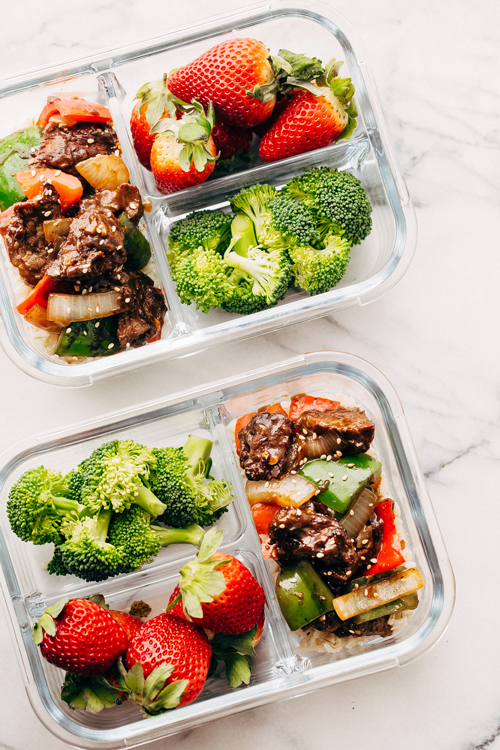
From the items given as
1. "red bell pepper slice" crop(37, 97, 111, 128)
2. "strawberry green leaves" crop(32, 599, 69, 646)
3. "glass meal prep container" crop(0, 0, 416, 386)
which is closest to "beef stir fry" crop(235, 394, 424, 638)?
"glass meal prep container" crop(0, 0, 416, 386)

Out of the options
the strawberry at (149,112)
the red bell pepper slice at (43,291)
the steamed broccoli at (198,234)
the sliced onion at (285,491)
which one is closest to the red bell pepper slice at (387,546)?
the sliced onion at (285,491)

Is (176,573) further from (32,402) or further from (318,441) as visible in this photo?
(32,402)

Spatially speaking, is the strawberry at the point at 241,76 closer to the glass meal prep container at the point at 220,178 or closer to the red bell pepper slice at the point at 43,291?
the glass meal prep container at the point at 220,178

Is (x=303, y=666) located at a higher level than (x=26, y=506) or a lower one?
lower

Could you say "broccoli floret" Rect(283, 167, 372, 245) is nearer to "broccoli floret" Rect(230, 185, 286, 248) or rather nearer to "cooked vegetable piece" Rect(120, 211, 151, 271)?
"broccoli floret" Rect(230, 185, 286, 248)

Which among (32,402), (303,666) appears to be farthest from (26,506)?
(303,666)

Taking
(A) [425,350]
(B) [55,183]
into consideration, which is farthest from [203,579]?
(B) [55,183]

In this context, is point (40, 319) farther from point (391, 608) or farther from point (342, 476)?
point (391, 608)
